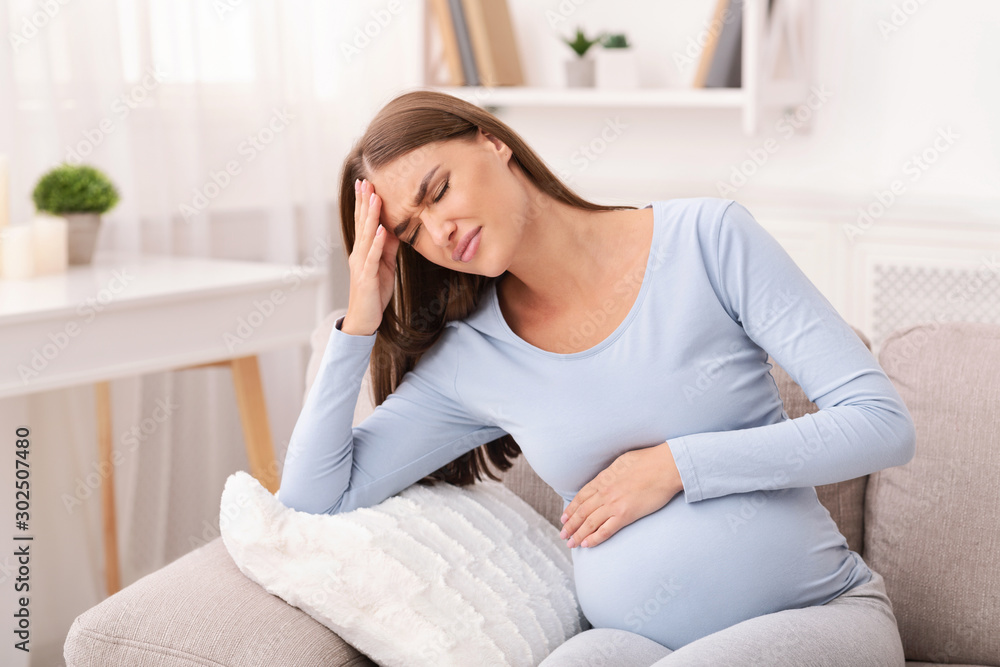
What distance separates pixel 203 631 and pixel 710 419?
633mm

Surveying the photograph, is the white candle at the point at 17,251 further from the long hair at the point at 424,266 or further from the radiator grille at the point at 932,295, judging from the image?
the radiator grille at the point at 932,295

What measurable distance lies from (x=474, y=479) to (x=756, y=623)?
0.48 metres

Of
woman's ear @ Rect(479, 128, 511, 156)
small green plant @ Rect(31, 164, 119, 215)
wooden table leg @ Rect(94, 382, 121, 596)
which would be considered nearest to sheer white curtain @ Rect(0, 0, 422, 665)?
wooden table leg @ Rect(94, 382, 121, 596)

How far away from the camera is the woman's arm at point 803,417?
3.58 feet

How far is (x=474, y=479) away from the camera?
4.59 ft

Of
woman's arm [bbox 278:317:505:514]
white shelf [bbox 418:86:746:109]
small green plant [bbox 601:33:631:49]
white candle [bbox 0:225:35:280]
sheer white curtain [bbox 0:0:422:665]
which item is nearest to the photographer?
woman's arm [bbox 278:317:505:514]

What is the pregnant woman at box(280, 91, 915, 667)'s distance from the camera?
3.61ft

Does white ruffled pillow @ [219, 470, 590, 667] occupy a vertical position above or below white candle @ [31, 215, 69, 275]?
below

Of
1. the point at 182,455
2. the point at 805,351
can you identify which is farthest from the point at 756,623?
the point at 182,455

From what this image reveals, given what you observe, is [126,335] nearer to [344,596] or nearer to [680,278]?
[344,596]

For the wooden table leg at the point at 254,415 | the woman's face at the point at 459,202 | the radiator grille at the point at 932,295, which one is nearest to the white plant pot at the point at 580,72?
the radiator grille at the point at 932,295

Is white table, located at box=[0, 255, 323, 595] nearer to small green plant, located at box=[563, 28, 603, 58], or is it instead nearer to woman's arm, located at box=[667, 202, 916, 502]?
small green plant, located at box=[563, 28, 603, 58]

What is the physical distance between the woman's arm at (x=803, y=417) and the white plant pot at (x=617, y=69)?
56.9 inches

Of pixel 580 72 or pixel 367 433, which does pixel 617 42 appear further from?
pixel 367 433
